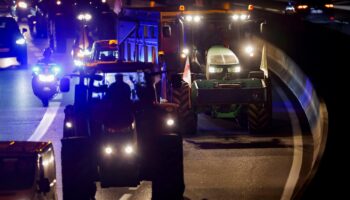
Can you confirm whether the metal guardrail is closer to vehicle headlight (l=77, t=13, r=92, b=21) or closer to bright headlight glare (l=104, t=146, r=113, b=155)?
bright headlight glare (l=104, t=146, r=113, b=155)

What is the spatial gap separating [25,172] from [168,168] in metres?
2.91

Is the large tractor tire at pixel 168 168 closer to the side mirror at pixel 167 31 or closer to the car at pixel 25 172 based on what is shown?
the car at pixel 25 172

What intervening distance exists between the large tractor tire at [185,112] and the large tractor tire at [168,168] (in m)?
7.76

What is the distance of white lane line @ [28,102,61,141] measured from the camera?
21.4m

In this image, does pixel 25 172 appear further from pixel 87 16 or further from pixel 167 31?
pixel 87 16

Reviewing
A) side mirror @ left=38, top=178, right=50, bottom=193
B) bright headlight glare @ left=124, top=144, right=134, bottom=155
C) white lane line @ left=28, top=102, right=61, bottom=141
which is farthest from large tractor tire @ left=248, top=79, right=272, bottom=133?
side mirror @ left=38, top=178, right=50, bottom=193

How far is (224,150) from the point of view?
1983 centimetres

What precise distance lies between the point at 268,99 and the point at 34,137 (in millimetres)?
6284

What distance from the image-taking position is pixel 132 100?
1418 centimetres

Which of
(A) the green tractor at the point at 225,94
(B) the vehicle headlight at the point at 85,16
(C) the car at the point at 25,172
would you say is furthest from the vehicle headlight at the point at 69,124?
(B) the vehicle headlight at the point at 85,16

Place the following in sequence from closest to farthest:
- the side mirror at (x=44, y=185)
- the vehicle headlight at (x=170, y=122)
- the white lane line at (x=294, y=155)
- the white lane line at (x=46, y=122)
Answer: the side mirror at (x=44, y=185) < the vehicle headlight at (x=170, y=122) < the white lane line at (x=294, y=155) < the white lane line at (x=46, y=122)

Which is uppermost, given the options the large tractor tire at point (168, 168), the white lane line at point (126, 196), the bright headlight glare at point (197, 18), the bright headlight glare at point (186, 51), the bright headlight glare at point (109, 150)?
the bright headlight glare at point (197, 18)

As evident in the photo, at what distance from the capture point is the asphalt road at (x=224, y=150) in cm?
1588

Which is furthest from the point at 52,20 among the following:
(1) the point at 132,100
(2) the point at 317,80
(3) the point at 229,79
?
(1) the point at 132,100
